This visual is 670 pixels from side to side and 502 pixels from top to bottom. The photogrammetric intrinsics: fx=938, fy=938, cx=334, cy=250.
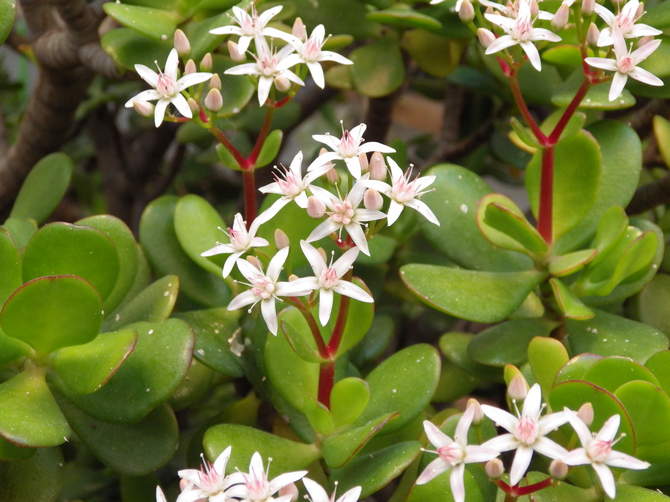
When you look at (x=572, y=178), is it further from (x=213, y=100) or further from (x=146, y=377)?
(x=146, y=377)

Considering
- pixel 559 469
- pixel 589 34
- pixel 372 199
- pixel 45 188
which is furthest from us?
pixel 45 188

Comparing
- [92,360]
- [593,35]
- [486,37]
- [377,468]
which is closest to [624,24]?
[593,35]

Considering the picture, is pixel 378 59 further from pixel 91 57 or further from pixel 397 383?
pixel 397 383

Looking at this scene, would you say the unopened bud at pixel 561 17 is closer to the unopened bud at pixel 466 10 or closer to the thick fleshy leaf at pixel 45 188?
the unopened bud at pixel 466 10

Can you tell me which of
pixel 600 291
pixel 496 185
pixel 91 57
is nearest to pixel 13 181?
pixel 91 57

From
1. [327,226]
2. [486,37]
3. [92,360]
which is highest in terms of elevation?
[486,37]

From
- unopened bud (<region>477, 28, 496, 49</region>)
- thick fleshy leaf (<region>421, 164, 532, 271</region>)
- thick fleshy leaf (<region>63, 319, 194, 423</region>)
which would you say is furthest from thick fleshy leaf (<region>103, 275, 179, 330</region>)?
unopened bud (<region>477, 28, 496, 49</region>)
